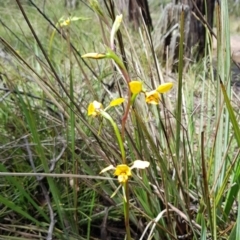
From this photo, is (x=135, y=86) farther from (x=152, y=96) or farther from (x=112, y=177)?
(x=112, y=177)

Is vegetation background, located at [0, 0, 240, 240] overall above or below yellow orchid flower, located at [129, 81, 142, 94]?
below

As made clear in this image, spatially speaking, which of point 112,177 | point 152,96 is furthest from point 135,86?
point 112,177

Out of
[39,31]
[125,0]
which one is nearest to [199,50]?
[125,0]

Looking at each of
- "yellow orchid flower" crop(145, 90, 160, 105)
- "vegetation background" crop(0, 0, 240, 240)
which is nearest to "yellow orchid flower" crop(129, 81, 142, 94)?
"yellow orchid flower" crop(145, 90, 160, 105)

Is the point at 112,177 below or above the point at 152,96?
below

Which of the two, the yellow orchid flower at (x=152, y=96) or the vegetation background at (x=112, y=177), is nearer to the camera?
the yellow orchid flower at (x=152, y=96)

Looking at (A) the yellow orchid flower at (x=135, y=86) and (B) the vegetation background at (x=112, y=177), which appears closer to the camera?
(A) the yellow orchid flower at (x=135, y=86)

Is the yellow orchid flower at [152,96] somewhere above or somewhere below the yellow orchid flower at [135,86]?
below

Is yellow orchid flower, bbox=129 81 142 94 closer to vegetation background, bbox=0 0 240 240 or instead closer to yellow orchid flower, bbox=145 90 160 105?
yellow orchid flower, bbox=145 90 160 105

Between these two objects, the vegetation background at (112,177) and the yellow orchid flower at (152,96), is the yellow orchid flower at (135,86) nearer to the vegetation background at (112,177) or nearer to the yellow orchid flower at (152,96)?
the yellow orchid flower at (152,96)

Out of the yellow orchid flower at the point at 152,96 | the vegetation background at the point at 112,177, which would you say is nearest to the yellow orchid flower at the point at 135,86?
the yellow orchid flower at the point at 152,96

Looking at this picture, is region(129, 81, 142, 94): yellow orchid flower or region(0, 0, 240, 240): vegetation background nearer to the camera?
region(129, 81, 142, 94): yellow orchid flower

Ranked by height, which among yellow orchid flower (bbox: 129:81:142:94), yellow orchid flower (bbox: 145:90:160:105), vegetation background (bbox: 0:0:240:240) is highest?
yellow orchid flower (bbox: 129:81:142:94)

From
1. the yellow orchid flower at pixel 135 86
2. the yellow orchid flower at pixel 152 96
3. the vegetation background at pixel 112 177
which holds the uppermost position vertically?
the yellow orchid flower at pixel 135 86
